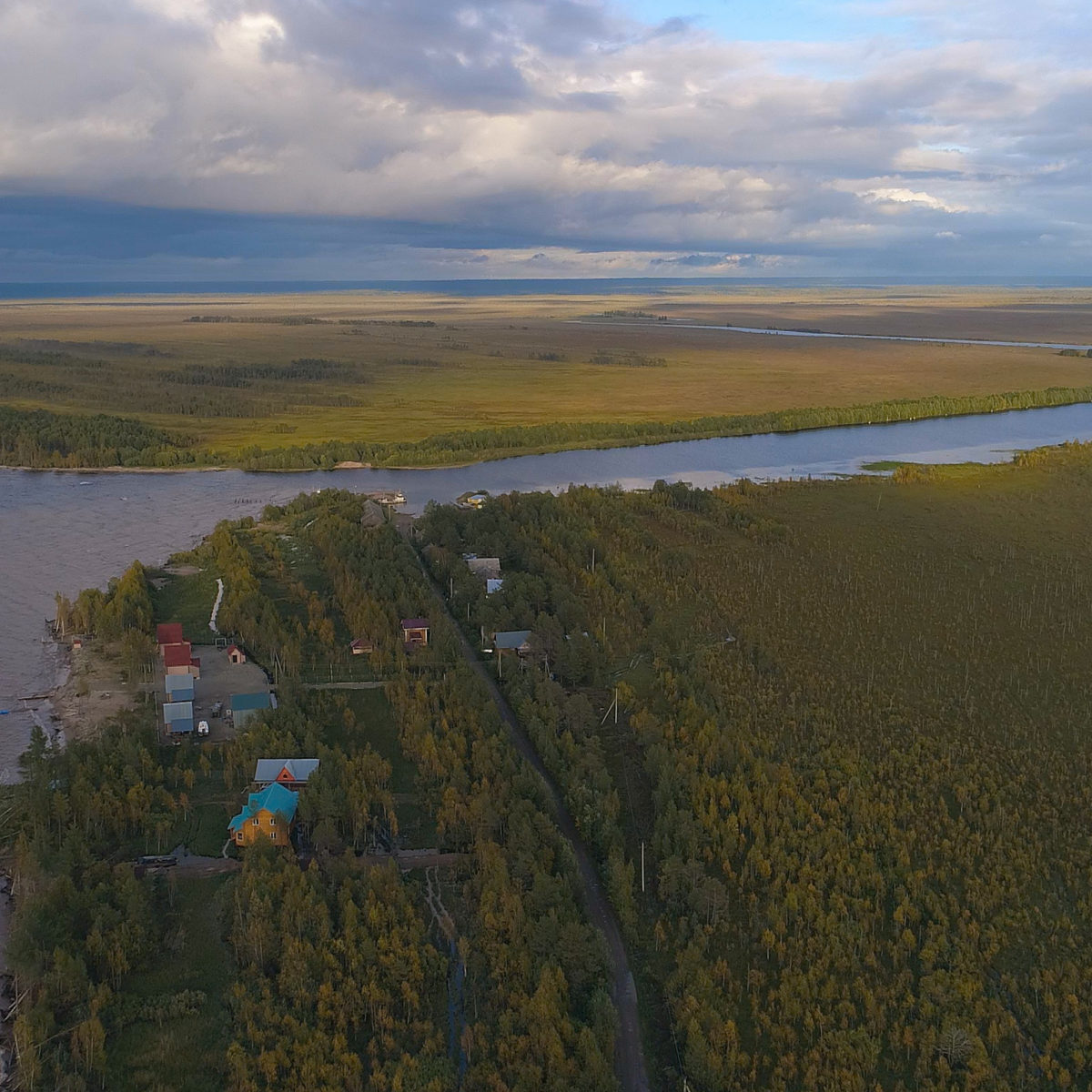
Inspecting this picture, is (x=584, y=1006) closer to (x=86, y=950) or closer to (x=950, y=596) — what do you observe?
(x=86, y=950)

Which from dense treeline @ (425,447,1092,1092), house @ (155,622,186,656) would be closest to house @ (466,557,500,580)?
dense treeline @ (425,447,1092,1092)

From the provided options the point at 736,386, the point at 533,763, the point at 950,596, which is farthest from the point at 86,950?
the point at 736,386

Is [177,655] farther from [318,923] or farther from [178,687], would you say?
[318,923]

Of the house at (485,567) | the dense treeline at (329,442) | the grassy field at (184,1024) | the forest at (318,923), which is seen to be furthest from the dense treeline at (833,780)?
the dense treeline at (329,442)

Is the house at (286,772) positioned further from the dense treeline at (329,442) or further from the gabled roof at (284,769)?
the dense treeline at (329,442)

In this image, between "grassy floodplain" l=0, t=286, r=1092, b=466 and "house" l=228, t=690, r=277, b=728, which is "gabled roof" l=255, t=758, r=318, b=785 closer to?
"house" l=228, t=690, r=277, b=728
